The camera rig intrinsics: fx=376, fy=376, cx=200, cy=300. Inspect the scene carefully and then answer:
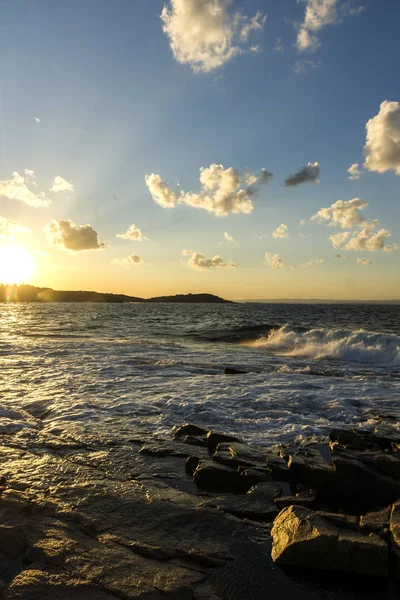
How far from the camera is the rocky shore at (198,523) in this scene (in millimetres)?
4129

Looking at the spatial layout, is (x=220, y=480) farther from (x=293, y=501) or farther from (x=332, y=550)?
(x=332, y=550)

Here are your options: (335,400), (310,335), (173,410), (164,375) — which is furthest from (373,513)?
(310,335)

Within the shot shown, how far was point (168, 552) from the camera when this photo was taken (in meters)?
4.65

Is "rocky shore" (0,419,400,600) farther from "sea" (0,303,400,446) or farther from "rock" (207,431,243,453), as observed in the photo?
"sea" (0,303,400,446)

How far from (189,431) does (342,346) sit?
21.3 m

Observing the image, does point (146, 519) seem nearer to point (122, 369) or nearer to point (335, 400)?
point (335, 400)

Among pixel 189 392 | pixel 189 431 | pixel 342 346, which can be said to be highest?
pixel 189 431

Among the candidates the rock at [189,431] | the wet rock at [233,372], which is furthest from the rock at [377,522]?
the wet rock at [233,372]

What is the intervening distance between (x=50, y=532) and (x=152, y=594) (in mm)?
1751

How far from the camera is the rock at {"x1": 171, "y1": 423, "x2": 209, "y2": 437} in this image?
29.8ft

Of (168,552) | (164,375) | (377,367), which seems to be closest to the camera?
(168,552)

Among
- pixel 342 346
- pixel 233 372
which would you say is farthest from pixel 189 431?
pixel 342 346

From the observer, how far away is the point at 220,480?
21.5 feet

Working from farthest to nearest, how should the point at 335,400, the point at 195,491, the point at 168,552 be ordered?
the point at 335,400, the point at 195,491, the point at 168,552
